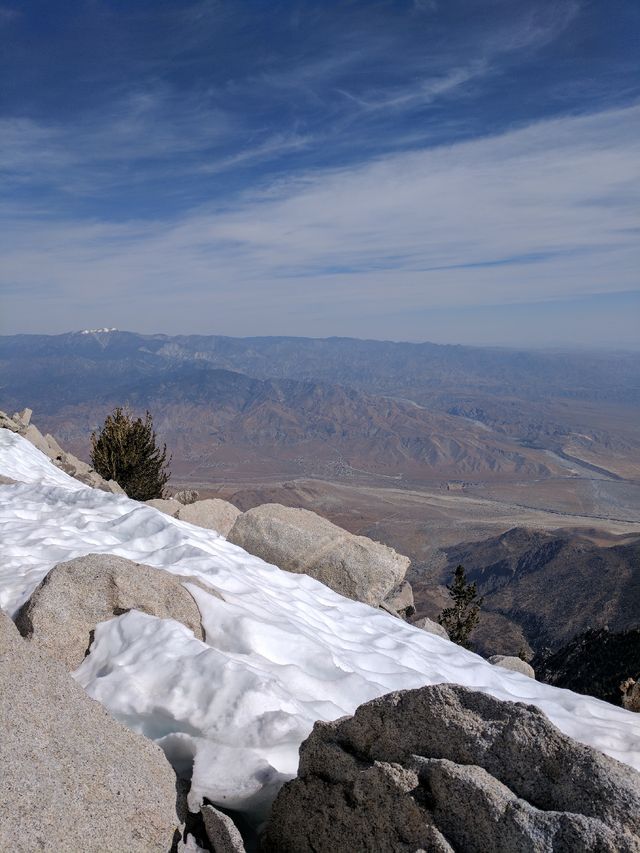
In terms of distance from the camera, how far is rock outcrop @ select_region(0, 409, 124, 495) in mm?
20328

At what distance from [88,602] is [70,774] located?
2901mm

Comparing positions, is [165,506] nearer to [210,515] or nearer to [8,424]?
[210,515]

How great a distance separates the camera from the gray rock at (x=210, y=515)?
16688 millimetres

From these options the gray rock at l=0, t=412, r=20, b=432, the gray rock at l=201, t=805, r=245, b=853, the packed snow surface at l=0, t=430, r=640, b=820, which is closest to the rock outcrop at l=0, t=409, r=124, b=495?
the gray rock at l=0, t=412, r=20, b=432

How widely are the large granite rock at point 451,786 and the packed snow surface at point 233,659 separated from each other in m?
0.58

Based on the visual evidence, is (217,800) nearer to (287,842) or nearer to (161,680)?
(287,842)

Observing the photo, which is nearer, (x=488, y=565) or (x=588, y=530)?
(x=488, y=565)

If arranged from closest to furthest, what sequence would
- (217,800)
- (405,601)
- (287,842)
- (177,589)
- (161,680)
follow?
(287,842) → (217,800) → (161,680) → (177,589) → (405,601)

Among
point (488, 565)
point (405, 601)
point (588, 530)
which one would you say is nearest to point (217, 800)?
point (405, 601)

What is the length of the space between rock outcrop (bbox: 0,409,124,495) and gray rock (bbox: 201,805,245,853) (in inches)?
654

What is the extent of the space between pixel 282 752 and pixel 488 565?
462 ft

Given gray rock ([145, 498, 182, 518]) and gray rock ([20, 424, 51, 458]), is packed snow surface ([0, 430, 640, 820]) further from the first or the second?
gray rock ([20, 424, 51, 458])

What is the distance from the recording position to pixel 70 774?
3887 millimetres

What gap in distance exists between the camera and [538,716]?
3.96 meters
